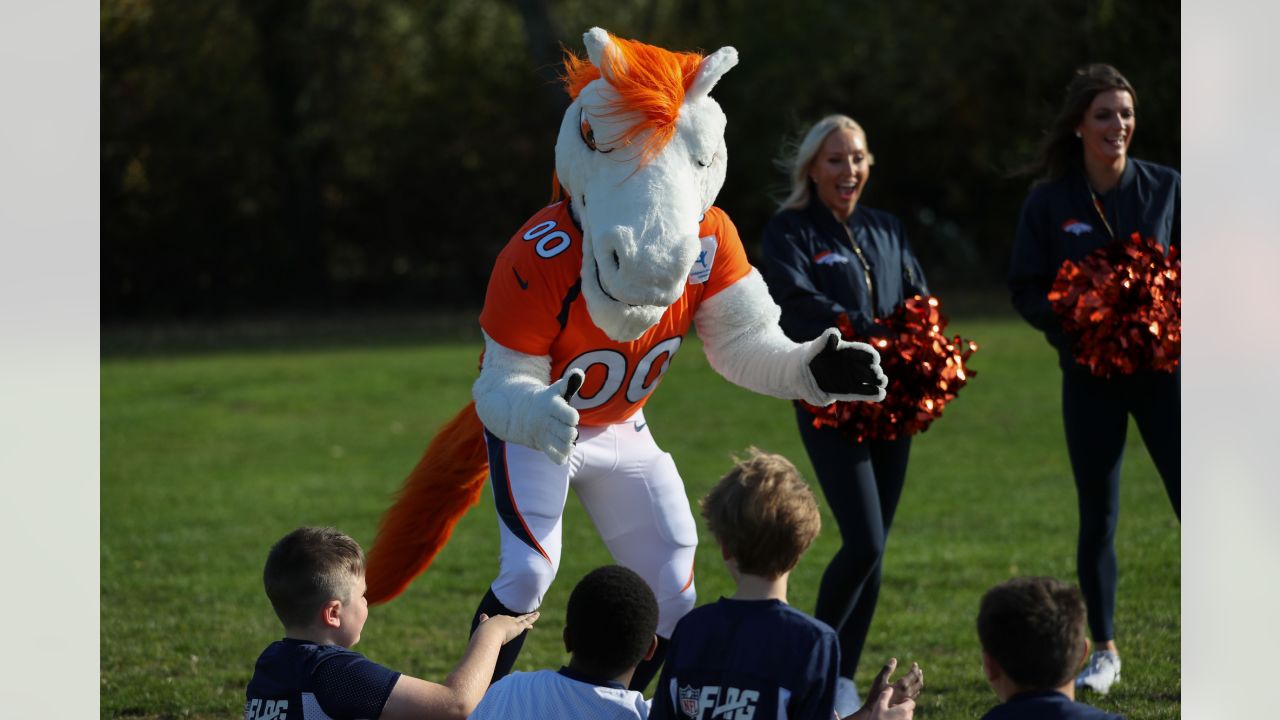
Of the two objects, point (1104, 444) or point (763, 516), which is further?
point (1104, 444)

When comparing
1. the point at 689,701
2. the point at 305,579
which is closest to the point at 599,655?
the point at 689,701

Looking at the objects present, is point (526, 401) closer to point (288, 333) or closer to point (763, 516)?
point (763, 516)

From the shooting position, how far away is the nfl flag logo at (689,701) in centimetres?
308

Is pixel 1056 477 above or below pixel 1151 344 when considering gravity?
below

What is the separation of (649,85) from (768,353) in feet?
2.69

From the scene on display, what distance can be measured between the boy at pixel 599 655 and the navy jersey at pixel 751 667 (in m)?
0.09

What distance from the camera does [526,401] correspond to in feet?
11.8

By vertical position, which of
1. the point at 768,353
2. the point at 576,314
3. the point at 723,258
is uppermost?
the point at 723,258

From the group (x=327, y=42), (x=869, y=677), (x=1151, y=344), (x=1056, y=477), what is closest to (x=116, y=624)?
(x=869, y=677)

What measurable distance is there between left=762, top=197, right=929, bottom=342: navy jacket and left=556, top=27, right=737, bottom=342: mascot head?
916 mm

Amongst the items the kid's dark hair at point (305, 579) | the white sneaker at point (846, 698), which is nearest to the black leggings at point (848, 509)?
the white sneaker at point (846, 698)
